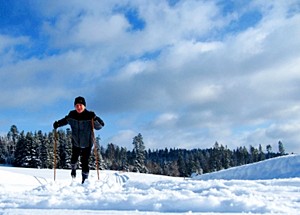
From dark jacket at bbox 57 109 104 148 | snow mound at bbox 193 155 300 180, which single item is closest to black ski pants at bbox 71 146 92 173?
dark jacket at bbox 57 109 104 148

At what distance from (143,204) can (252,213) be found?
139cm

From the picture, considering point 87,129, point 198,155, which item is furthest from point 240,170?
point 198,155

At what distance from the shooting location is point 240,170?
17.9 metres

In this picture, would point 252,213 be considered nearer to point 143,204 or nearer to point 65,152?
point 143,204

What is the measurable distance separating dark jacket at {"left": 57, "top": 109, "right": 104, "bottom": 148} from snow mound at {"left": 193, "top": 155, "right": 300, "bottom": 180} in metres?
8.60

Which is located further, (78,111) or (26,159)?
(26,159)

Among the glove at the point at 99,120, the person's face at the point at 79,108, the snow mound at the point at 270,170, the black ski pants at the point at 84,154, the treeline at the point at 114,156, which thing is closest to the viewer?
the person's face at the point at 79,108

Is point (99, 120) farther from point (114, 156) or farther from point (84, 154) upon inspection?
point (114, 156)

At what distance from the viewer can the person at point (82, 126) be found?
33.8 ft

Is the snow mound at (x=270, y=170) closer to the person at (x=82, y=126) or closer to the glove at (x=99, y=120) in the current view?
the glove at (x=99, y=120)

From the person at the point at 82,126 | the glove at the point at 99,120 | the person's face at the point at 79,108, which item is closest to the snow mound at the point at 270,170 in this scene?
the glove at the point at 99,120

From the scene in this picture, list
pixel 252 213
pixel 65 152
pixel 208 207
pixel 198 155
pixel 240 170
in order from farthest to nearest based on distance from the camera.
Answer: pixel 198 155 → pixel 65 152 → pixel 240 170 → pixel 208 207 → pixel 252 213

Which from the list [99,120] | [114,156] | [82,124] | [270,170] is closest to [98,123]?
[99,120]

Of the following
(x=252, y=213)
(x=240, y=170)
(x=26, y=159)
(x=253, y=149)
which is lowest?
(x=252, y=213)
